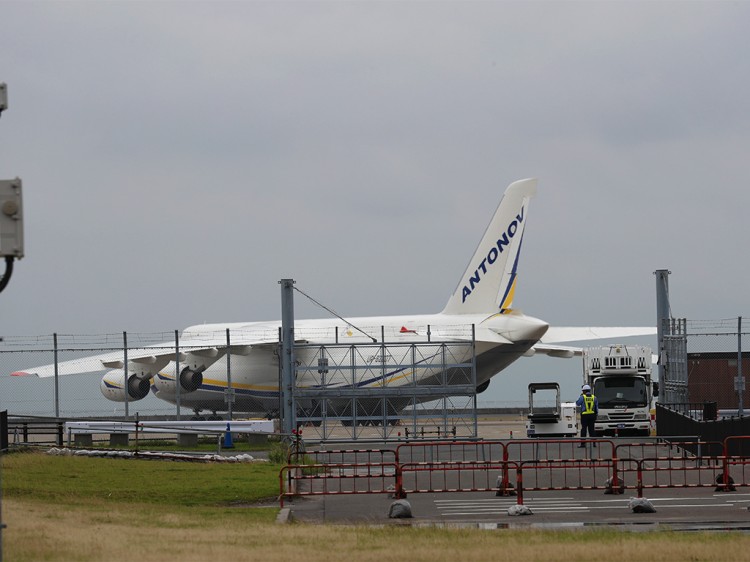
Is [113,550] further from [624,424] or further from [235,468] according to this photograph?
[624,424]

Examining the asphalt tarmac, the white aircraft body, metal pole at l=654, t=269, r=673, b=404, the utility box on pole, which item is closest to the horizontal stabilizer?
the white aircraft body

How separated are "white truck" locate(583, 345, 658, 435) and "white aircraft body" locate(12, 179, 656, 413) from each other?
192 inches

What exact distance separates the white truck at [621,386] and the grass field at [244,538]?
17913mm

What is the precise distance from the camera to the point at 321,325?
4612 cm

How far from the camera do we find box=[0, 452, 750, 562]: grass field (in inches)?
458

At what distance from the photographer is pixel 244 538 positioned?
13188 millimetres

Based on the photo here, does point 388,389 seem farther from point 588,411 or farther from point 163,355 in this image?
point 163,355

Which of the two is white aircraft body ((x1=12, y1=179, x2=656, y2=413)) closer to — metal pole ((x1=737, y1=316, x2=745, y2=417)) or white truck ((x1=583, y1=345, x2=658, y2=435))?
white truck ((x1=583, y1=345, x2=658, y2=435))

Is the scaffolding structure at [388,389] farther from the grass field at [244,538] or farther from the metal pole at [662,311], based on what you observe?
the grass field at [244,538]

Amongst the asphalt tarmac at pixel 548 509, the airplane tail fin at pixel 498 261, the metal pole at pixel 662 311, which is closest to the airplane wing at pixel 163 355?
the airplane tail fin at pixel 498 261

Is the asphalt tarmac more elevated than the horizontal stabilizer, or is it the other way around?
the horizontal stabilizer

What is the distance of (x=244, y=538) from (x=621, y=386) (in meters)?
24.0

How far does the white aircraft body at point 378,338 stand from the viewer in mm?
42000

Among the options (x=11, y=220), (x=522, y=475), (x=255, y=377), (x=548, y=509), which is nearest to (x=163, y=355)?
(x=255, y=377)
